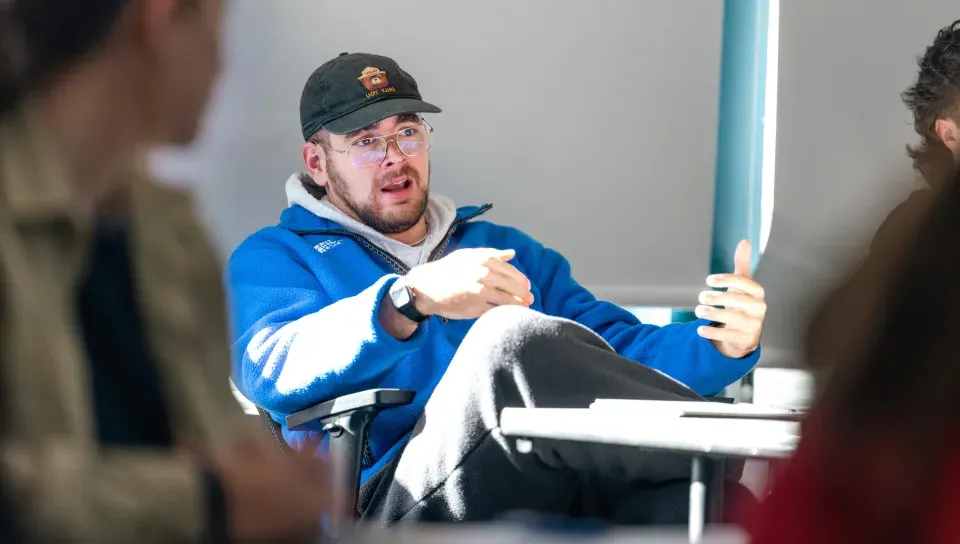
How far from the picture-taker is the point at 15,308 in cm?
61

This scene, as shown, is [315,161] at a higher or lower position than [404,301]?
higher

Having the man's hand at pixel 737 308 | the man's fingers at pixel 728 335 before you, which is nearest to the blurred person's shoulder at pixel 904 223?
the man's hand at pixel 737 308

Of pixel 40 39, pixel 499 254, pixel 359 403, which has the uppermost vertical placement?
pixel 40 39

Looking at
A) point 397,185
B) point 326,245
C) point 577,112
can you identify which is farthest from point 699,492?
point 577,112

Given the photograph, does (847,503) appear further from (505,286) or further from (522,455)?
(505,286)

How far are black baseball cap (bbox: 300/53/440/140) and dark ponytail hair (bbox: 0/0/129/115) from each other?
2.03m

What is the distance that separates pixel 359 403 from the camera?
1911 mm

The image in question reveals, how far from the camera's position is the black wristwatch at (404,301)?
2037 millimetres

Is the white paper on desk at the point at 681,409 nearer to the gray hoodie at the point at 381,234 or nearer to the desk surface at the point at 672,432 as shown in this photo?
the desk surface at the point at 672,432

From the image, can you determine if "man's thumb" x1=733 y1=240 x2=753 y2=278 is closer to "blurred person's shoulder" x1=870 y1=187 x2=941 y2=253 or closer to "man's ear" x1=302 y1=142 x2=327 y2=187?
"man's ear" x1=302 y1=142 x2=327 y2=187

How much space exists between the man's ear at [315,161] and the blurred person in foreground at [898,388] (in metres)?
2.48

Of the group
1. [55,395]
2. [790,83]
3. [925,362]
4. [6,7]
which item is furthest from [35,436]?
[790,83]

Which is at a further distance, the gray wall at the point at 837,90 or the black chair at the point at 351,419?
the gray wall at the point at 837,90

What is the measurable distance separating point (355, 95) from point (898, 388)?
238cm
